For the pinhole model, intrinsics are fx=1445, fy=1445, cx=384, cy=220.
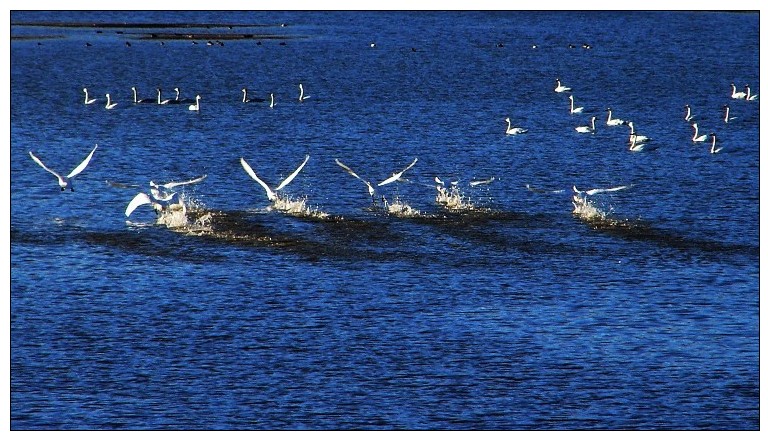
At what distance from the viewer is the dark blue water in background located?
88.5ft

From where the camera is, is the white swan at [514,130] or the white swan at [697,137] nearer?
the white swan at [697,137]

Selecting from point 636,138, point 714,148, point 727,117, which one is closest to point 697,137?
point 714,148

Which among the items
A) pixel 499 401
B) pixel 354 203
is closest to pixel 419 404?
pixel 499 401

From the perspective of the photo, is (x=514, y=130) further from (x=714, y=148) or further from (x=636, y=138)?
(x=714, y=148)

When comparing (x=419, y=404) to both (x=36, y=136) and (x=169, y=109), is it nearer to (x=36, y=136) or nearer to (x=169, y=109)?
(x=36, y=136)

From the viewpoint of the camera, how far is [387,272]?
117 feet

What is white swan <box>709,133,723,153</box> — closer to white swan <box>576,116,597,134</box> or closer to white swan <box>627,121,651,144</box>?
white swan <box>627,121,651,144</box>

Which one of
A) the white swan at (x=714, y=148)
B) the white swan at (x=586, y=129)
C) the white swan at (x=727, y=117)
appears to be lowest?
the white swan at (x=714, y=148)

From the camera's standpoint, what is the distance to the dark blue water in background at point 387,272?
2698 centimetres

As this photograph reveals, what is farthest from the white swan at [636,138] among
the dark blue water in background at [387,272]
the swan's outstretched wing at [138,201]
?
the swan's outstretched wing at [138,201]

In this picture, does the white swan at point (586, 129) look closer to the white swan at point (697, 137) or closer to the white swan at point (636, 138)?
the white swan at point (636, 138)

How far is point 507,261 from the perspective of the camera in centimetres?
3697

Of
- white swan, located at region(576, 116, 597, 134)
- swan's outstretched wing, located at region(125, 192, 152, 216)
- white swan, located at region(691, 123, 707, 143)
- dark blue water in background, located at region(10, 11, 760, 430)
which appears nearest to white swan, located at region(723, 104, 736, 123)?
dark blue water in background, located at region(10, 11, 760, 430)

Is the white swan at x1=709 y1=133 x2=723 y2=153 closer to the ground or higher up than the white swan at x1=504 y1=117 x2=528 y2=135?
closer to the ground
